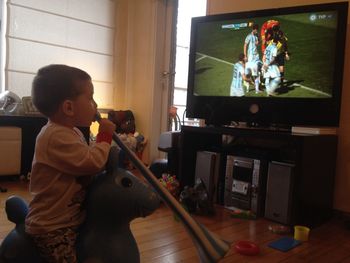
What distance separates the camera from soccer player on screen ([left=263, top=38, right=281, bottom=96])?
92.5 inches

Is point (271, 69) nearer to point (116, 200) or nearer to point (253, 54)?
point (253, 54)

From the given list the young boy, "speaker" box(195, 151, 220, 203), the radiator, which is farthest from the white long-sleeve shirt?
the radiator

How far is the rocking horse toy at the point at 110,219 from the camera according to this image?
100 centimetres

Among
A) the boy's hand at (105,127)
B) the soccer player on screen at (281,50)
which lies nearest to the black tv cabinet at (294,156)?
the soccer player on screen at (281,50)

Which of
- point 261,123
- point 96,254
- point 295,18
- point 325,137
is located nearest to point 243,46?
point 295,18

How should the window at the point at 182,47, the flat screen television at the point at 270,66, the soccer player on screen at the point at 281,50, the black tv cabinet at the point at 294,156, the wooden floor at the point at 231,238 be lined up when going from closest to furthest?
1. the wooden floor at the point at 231,238
2. the black tv cabinet at the point at 294,156
3. the flat screen television at the point at 270,66
4. the soccer player on screen at the point at 281,50
5. the window at the point at 182,47

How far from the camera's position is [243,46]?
98.3 inches

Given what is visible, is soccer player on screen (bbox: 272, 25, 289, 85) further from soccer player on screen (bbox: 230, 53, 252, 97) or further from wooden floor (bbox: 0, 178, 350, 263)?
wooden floor (bbox: 0, 178, 350, 263)

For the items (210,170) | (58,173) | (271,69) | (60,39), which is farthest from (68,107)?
(60,39)

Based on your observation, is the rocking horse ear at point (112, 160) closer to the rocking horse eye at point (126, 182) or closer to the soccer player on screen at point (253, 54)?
the rocking horse eye at point (126, 182)

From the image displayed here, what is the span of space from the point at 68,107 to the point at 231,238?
1187 millimetres

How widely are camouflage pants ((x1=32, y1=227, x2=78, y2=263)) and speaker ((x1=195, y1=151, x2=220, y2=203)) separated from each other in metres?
1.52

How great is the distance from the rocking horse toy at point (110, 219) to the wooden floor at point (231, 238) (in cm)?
53

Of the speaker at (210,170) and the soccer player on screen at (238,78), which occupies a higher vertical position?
the soccer player on screen at (238,78)
